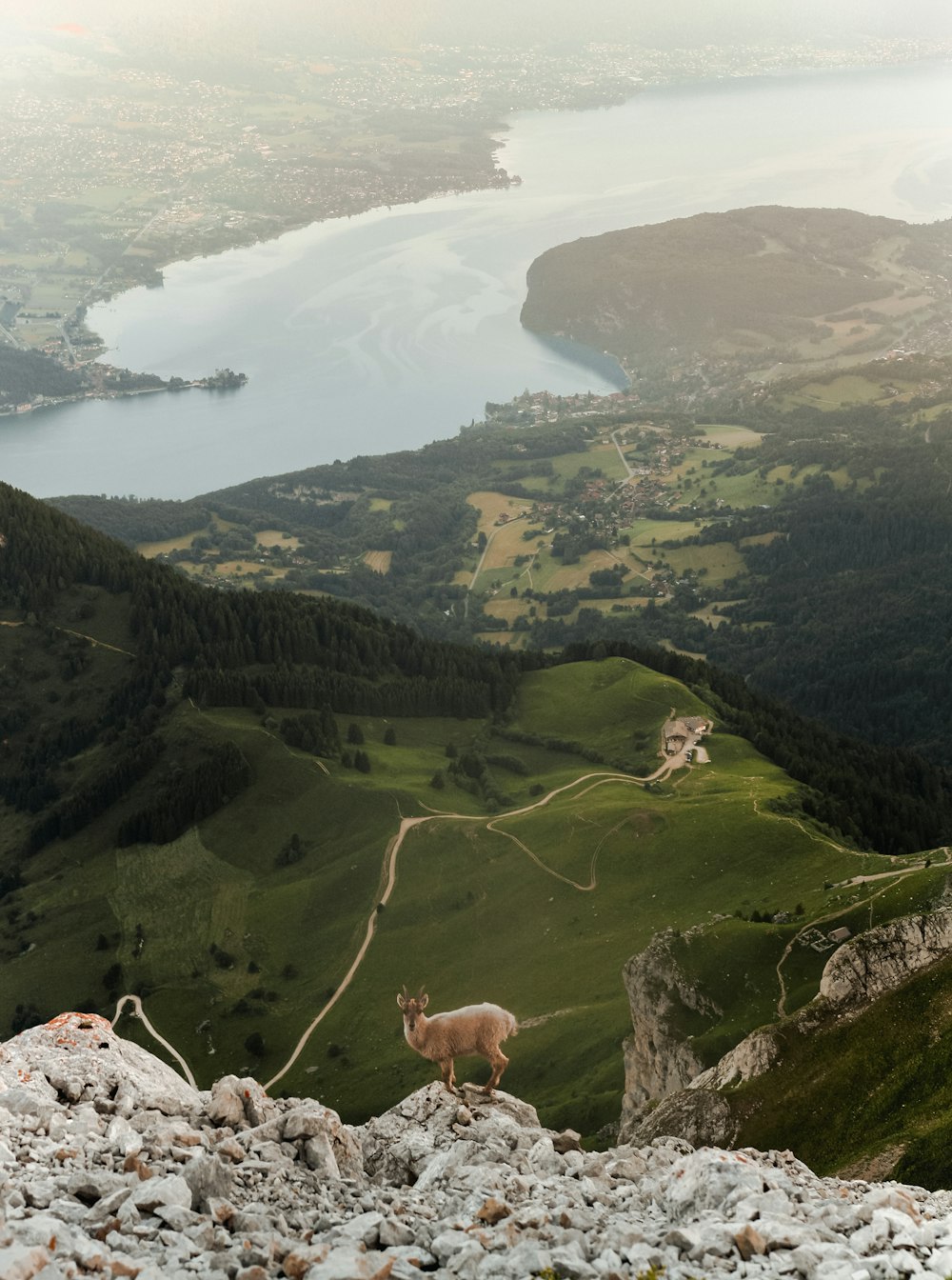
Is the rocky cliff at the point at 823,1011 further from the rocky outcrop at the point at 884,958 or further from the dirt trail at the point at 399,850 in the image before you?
the dirt trail at the point at 399,850

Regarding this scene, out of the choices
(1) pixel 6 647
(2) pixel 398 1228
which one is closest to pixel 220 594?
(1) pixel 6 647

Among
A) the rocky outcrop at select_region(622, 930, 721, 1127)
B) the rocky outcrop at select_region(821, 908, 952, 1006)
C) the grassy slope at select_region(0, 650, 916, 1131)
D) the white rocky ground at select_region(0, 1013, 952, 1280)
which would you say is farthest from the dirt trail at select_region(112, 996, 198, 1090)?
the white rocky ground at select_region(0, 1013, 952, 1280)

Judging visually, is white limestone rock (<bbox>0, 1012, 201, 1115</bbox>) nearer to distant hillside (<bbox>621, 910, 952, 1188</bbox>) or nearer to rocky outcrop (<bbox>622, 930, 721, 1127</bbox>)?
distant hillside (<bbox>621, 910, 952, 1188</bbox>)

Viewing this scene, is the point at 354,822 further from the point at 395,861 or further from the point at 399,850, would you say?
the point at 395,861

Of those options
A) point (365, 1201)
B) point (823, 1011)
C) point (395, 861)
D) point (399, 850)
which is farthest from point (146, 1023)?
point (365, 1201)

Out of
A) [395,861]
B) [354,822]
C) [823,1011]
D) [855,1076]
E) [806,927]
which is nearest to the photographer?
[855,1076]
